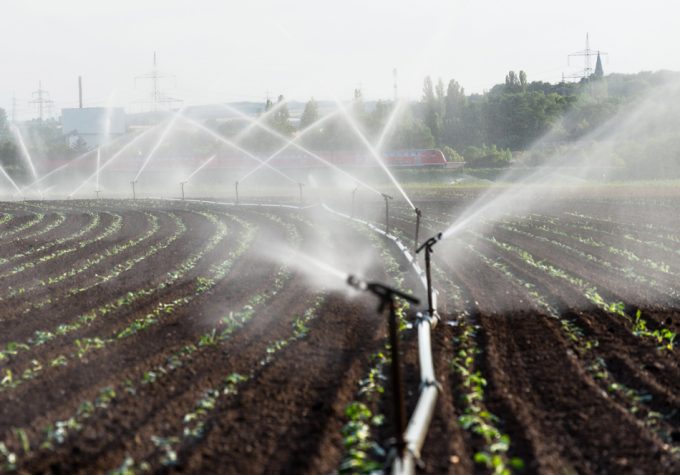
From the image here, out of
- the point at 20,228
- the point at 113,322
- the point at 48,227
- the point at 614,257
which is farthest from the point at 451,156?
the point at 113,322

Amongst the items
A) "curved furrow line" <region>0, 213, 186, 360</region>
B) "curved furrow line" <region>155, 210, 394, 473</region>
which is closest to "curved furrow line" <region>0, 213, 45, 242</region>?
"curved furrow line" <region>0, 213, 186, 360</region>

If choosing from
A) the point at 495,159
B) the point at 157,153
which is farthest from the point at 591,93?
the point at 157,153

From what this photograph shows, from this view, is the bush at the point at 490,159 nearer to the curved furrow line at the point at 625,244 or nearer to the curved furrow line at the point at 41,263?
the curved furrow line at the point at 625,244

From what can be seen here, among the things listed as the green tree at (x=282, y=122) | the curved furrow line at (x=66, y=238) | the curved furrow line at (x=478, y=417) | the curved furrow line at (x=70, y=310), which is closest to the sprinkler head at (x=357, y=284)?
the curved furrow line at (x=478, y=417)

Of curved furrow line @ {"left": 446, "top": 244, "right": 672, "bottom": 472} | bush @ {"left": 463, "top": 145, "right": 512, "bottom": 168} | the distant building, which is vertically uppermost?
the distant building

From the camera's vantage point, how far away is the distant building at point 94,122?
4599 inches

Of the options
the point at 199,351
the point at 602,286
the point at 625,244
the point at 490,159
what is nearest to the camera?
the point at 199,351

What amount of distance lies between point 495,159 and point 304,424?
5929cm

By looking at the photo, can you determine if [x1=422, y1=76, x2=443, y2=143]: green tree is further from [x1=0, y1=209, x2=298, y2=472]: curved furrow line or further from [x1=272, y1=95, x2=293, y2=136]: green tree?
[x1=0, y1=209, x2=298, y2=472]: curved furrow line

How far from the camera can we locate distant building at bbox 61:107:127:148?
4599 inches

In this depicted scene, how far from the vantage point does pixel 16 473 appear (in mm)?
5961

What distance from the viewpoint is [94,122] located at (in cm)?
12475

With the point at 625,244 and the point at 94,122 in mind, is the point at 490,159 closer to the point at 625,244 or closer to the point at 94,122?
the point at 625,244

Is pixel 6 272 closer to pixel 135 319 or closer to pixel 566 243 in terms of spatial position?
pixel 135 319
